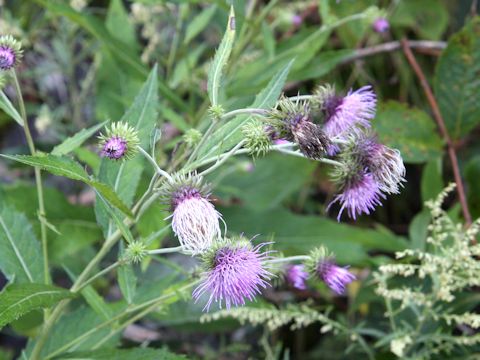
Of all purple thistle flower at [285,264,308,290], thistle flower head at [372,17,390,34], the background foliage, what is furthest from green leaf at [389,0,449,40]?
purple thistle flower at [285,264,308,290]

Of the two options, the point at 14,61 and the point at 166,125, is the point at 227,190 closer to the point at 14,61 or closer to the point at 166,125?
the point at 166,125

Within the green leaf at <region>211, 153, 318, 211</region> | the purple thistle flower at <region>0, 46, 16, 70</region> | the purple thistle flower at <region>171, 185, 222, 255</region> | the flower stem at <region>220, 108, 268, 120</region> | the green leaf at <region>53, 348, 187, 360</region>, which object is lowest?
the green leaf at <region>53, 348, 187, 360</region>

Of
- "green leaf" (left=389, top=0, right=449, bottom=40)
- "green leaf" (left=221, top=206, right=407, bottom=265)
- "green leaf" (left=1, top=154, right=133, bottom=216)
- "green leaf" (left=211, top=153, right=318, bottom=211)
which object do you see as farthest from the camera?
"green leaf" (left=389, top=0, right=449, bottom=40)

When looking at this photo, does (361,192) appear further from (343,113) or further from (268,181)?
(268,181)

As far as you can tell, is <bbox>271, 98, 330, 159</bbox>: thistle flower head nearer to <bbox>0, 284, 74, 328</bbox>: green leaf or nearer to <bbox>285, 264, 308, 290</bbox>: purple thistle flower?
<bbox>285, 264, 308, 290</bbox>: purple thistle flower

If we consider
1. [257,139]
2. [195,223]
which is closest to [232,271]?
[195,223]

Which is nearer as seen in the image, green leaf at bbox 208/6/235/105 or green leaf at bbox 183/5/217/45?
green leaf at bbox 208/6/235/105
